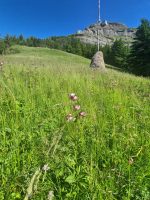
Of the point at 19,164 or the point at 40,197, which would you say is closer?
the point at 40,197

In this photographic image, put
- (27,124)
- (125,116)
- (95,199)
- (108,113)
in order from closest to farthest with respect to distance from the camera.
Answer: (95,199) → (27,124) → (125,116) → (108,113)

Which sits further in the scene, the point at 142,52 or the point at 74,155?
the point at 142,52

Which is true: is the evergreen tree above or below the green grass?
above

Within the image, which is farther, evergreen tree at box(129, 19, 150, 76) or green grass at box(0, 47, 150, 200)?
evergreen tree at box(129, 19, 150, 76)

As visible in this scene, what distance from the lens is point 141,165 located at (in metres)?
2.38

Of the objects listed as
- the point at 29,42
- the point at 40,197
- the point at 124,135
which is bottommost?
the point at 40,197

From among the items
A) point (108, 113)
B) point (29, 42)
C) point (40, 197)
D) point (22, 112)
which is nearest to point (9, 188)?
point (40, 197)

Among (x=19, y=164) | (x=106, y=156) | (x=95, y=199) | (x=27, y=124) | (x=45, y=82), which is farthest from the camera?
(x=45, y=82)

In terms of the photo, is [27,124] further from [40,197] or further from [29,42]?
[29,42]

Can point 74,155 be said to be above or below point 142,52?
below

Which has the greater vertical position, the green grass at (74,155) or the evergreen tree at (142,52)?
the evergreen tree at (142,52)

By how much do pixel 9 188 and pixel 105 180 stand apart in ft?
2.24

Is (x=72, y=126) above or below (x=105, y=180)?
above

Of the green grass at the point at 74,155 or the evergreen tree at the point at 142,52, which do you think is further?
the evergreen tree at the point at 142,52
